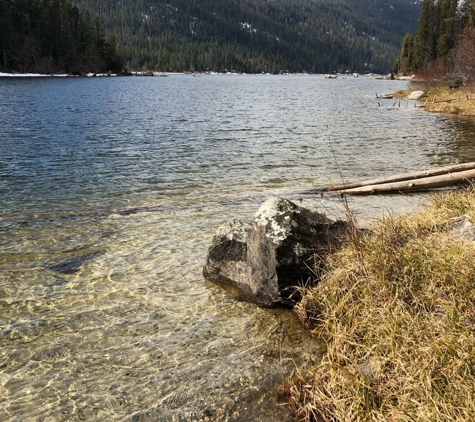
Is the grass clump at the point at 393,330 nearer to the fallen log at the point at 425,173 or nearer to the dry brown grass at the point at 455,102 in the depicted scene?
the fallen log at the point at 425,173

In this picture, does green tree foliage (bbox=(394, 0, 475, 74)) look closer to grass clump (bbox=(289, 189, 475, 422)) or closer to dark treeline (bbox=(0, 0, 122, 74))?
dark treeline (bbox=(0, 0, 122, 74))

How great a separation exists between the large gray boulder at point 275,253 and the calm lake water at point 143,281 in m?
0.28

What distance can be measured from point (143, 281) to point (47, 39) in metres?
135

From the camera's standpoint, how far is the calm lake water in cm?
448

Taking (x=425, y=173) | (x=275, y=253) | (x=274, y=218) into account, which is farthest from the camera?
(x=425, y=173)

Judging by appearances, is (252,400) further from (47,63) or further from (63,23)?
(63,23)

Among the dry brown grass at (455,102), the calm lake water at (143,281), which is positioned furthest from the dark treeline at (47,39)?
the calm lake water at (143,281)

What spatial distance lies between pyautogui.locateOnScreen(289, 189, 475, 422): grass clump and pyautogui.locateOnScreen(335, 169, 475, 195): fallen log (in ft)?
17.3

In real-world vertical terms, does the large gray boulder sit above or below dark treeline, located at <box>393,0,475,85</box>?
below

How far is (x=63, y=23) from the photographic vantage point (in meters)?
122

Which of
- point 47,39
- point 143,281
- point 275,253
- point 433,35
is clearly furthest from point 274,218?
point 433,35

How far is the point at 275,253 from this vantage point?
6195mm

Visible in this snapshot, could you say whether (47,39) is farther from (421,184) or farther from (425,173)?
(421,184)

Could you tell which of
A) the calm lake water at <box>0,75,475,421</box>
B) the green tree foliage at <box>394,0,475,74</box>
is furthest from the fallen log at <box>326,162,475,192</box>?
A: the green tree foliage at <box>394,0,475,74</box>
